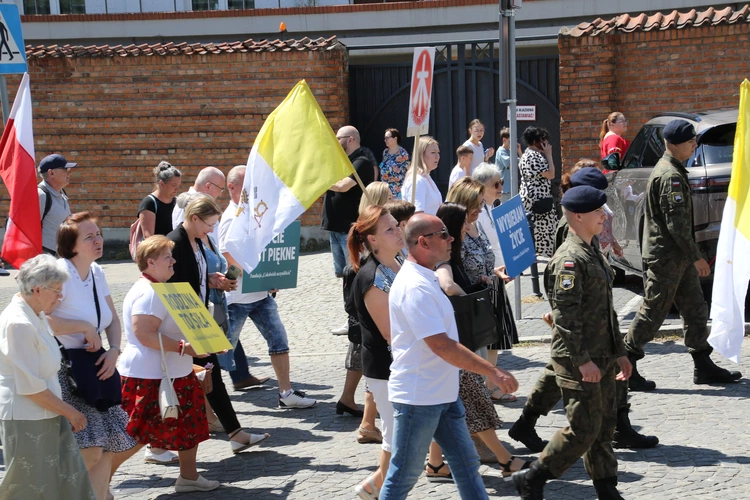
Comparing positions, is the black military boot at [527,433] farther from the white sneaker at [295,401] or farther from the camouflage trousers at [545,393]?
the white sneaker at [295,401]

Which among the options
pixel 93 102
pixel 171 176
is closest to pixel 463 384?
pixel 171 176

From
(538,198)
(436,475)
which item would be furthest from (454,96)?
(436,475)

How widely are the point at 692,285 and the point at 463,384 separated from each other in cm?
242

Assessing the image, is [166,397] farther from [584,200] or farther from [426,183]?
[426,183]

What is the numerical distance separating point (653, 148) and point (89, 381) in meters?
6.69

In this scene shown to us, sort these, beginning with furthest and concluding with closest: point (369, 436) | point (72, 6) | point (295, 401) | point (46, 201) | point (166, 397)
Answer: point (72, 6)
point (46, 201)
point (295, 401)
point (369, 436)
point (166, 397)

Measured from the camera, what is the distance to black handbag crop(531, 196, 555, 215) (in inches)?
410

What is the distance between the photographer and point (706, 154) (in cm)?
868

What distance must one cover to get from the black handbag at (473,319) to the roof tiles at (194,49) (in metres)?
10.5

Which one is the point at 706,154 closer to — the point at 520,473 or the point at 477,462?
the point at 520,473

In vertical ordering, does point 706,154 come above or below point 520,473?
above

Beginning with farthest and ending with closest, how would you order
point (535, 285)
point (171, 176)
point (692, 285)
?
point (535, 285), point (171, 176), point (692, 285)

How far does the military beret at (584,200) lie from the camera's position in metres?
4.95

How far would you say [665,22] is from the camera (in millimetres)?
13273
